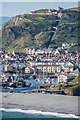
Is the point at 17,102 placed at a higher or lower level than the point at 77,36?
lower

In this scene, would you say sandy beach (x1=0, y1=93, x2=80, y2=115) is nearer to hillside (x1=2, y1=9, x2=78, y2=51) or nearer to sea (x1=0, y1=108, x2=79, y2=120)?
sea (x1=0, y1=108, x2=79, y2=120)

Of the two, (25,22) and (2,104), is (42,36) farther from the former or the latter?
(2,104)

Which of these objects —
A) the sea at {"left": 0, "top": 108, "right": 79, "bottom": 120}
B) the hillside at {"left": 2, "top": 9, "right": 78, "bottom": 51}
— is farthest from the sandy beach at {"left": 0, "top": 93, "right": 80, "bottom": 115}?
the hillside at {"left": 2, "top": 9, "right": 78, "bottom": 51}

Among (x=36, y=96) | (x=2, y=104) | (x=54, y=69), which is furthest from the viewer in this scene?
(x=54, y=69)

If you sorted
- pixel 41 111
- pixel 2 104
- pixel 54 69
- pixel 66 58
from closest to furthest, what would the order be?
pixel 41 111
pixel 2 104
pixel 54 69
pixel 66 58

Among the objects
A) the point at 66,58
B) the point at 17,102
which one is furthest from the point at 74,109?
the point at 66,58

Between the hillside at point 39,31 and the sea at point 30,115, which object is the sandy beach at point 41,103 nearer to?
the sea at point 30,115

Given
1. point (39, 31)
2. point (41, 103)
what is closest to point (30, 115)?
point (41, 103)
